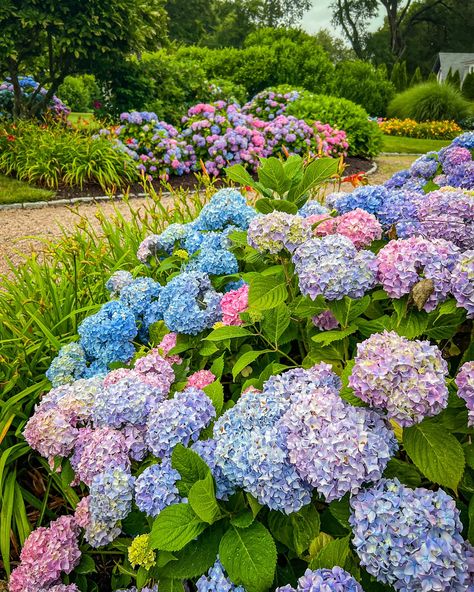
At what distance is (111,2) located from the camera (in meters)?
8.00

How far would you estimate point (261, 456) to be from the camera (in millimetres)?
1061

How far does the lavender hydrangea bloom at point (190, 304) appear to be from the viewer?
5.84 feet

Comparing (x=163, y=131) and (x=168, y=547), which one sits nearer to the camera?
(x=168, y=547)

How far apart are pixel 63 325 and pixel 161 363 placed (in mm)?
931

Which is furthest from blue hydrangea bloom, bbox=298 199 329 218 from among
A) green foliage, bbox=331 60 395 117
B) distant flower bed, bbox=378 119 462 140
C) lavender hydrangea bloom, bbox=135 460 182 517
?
green foliage, bbox=331 60 395 117

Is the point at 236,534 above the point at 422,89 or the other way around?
the other way around

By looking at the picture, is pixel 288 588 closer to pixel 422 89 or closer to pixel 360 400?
pixel 360 400

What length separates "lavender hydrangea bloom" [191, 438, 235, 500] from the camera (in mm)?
1209

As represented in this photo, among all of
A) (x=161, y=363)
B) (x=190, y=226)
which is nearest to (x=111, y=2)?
(x=190, y=226)

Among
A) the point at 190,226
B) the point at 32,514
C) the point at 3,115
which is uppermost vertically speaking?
the point at 3,115

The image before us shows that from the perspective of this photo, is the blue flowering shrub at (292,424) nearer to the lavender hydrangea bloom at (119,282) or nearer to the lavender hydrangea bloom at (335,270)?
the lavender hydrangea bloom at (335,270)

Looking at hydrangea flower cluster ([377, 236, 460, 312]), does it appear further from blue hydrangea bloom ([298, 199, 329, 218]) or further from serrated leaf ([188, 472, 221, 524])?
blue hydrangea bloom ([298, 199, 329, 218])

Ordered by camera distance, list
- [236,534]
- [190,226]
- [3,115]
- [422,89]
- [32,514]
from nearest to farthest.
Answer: [236,534], [32,514], [190,226], [3,115], [422,89]

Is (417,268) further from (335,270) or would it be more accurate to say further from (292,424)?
(292,424)
